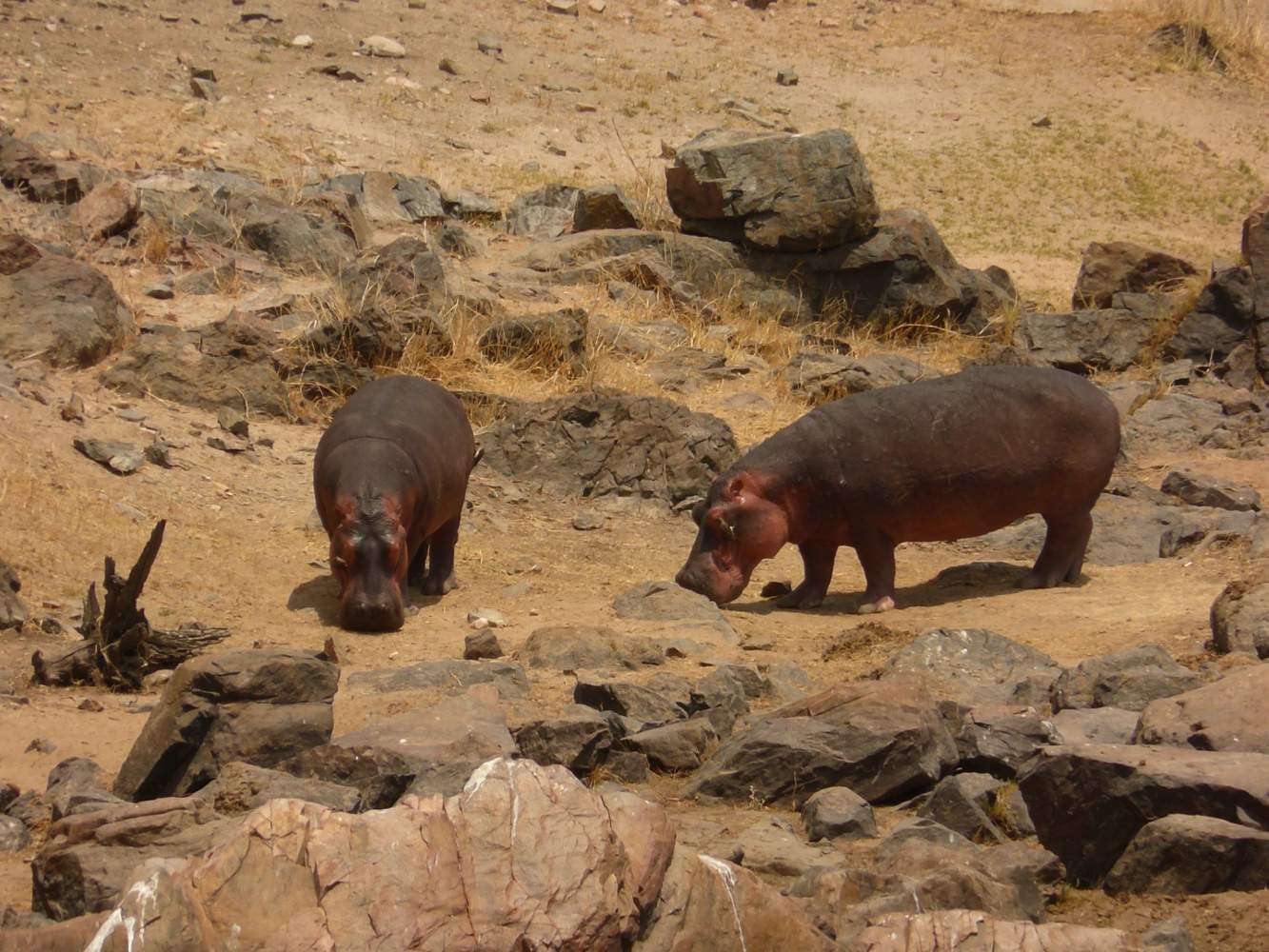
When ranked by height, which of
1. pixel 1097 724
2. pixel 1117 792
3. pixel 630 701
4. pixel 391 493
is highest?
pixel 1117 792

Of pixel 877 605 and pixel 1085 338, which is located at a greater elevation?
pixel 877 605

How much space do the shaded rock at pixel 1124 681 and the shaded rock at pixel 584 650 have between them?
1.93 m

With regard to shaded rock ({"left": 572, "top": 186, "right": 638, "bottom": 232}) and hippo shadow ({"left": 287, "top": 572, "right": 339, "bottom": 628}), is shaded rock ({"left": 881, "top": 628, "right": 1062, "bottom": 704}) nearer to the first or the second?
hippo shadow ({"left": 287, "top": 572, "right": 339, "bottom": 628})

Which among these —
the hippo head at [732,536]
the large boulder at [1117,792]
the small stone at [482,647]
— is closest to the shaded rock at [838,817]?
the large boulder at [1117,792]

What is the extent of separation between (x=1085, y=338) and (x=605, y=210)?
518 centimetres

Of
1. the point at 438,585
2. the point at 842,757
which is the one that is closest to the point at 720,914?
the point at 842,757

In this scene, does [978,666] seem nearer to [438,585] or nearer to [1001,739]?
[1001,739]

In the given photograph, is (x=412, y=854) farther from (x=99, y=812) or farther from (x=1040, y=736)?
(x=1040, y=736)

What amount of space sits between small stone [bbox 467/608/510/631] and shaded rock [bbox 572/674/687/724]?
80.8 inches

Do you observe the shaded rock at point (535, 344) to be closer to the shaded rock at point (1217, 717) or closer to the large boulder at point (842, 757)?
the large boulder at point (842, 757)

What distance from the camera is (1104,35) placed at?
29.2 m

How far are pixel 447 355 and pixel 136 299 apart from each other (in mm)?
2593

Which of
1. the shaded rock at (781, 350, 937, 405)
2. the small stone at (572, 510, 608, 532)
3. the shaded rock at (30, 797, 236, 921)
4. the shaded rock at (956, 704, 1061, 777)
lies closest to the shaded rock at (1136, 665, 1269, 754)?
the shaded rock at (956, 704, 1061, 777)

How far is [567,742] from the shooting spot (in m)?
5.79
